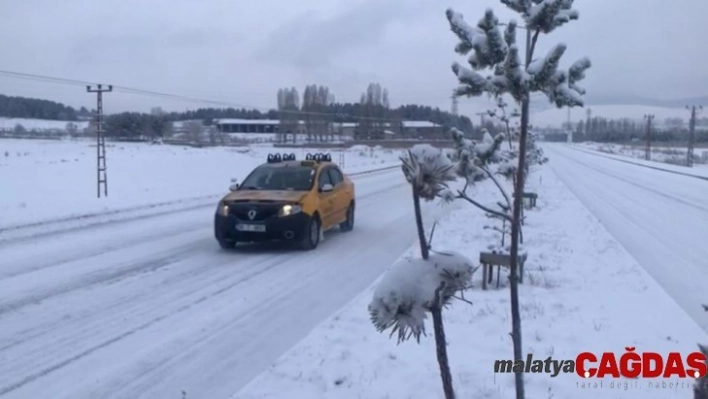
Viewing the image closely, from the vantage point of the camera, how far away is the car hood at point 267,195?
1313 centimetres

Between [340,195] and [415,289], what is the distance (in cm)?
1186

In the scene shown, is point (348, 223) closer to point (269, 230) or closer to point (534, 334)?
point (269, 230)

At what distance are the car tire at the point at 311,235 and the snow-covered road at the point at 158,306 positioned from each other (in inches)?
10.3

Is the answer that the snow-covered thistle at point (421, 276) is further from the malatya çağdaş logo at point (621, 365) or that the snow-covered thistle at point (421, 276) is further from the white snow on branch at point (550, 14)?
the malatya çağdaş logo at point (621, 365)

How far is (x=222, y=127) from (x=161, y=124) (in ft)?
63.4

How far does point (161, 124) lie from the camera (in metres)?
82.4

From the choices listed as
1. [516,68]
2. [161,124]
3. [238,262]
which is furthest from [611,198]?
[161,124]

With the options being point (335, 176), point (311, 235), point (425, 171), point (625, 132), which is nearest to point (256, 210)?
point (311, 235)

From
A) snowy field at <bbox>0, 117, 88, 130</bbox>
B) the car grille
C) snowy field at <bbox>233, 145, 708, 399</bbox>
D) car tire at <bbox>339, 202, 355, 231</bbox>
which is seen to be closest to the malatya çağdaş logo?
snowy field at <bbox>233, 145, 708, 399</bbox>

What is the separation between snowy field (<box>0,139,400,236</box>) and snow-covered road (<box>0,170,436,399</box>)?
89.5 inches

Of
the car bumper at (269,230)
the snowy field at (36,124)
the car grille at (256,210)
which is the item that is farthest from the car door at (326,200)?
the snowy field at (36,124)

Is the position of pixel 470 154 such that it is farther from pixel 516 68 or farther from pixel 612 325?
pixel 612 325

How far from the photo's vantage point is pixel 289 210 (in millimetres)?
12906

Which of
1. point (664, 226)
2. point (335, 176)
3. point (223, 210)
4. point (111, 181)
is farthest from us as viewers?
point (111, 181)
